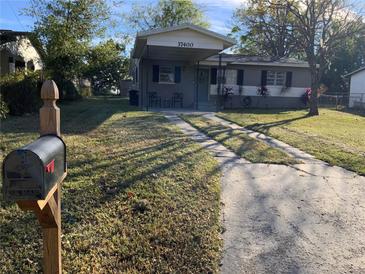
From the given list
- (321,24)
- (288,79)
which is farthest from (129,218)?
(288,79)

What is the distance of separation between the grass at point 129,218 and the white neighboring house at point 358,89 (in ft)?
89.4

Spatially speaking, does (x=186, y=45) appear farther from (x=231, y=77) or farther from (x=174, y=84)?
(x=231, y=77)

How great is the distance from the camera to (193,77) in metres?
21.6

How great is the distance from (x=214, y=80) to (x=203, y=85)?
75cm

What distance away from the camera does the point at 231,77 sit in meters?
22.4

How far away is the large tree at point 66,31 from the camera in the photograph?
18438 millimetres

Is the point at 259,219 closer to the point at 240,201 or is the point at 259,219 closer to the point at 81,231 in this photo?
the point at 240,201

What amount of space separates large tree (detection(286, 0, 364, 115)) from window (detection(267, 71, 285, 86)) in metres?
3.61

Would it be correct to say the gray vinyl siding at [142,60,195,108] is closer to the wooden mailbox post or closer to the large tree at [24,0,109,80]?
the large tree at [24,0,109,80]

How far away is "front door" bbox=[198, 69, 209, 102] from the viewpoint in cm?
2236

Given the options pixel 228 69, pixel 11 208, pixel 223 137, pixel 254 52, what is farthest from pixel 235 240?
pixel 254 52

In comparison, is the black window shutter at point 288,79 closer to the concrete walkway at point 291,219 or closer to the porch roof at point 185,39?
the porch roof at point 185,39

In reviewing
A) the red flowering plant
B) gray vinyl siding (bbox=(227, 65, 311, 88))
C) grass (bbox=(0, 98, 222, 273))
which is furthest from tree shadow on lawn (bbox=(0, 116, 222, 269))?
the red flowering plant

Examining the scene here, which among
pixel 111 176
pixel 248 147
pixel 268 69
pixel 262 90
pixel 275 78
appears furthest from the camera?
pixel 275 78
